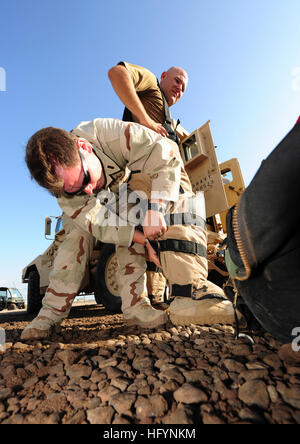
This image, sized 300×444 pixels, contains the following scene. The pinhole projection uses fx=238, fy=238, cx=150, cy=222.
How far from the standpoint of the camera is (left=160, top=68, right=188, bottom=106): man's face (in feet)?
8.65

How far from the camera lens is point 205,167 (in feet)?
12.7

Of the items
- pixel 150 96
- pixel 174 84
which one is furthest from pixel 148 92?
pixel 174 84

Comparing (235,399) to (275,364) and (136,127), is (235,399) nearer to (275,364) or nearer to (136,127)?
(275,364)

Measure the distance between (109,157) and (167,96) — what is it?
1.41m

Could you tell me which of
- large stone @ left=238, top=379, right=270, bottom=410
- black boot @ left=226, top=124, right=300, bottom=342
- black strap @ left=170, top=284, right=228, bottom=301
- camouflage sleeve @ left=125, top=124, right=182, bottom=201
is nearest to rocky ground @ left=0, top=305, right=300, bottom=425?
large stone @ left=238, top=379, right=270, bottom=410

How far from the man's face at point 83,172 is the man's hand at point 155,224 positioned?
477 millimetres

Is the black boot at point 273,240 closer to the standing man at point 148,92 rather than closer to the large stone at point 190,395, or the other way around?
the large stone at point 190,395

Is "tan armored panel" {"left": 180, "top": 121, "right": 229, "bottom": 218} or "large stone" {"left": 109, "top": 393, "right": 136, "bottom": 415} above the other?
"tan armored panel" {"left": 180, "top": 121, "right": 229, "bottom": 218}

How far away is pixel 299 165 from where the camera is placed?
0.53 meters

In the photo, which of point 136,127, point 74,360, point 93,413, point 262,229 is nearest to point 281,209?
point 262,229

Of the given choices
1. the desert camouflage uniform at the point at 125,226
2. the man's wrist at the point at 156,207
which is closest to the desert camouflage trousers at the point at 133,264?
the desert camouflage uniform at the point at 125,226

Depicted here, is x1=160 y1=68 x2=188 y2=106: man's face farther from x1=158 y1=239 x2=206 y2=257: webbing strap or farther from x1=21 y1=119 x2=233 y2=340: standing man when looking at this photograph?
x1=158 y1=239 x2=206 y2=257: webbing strap

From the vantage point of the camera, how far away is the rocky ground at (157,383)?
0.59 metres

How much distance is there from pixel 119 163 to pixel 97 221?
0.49 m
